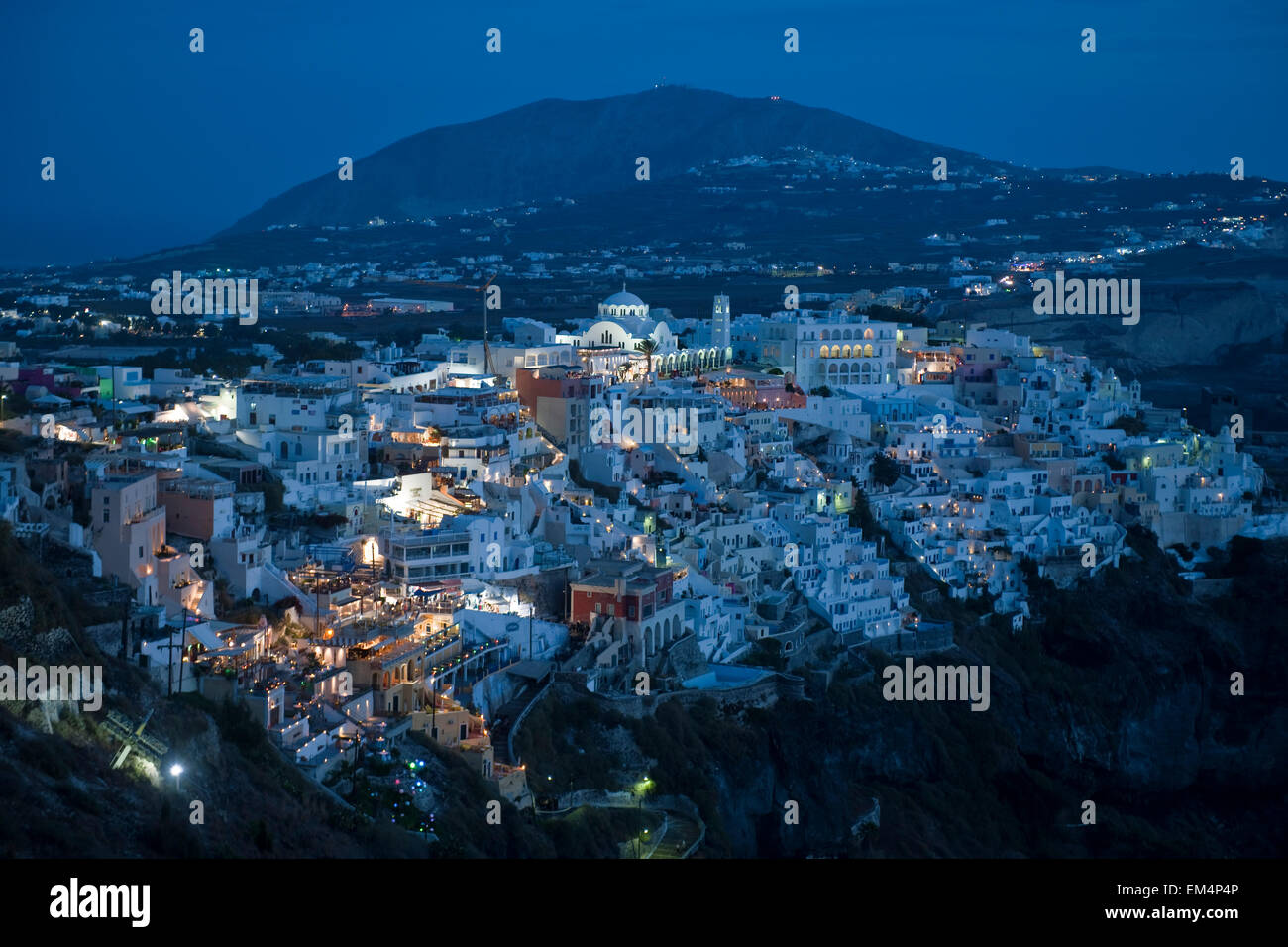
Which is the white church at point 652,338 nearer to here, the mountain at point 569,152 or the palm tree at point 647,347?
the palm tree at point 647,347

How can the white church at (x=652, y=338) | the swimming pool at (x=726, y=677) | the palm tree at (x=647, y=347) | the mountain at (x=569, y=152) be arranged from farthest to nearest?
the mountain at (x=569, y=152) < the white church at (x=652, y=338) < the palm tree at (x=647, y=347) < the swimming pool at (x=726, y=677)

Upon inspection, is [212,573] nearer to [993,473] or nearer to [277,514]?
[277,514]

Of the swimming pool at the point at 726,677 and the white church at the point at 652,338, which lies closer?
the swimming pool at the point at 726,677

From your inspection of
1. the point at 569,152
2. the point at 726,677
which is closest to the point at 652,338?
the point at 726,677

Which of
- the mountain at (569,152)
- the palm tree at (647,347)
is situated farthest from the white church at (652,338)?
the mountain at (569,152)

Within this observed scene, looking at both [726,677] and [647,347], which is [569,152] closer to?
[647,347]

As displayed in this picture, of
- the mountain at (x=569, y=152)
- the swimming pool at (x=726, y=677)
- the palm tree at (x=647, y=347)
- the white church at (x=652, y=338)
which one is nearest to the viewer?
the swimming pool at (x=726, y=677)

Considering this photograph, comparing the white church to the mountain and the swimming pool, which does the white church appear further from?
the mountain

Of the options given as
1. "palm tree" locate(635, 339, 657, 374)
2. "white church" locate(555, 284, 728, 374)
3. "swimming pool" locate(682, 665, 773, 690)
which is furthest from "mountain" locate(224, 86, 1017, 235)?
"swimming pool" locate(682, 665, 773, 690)

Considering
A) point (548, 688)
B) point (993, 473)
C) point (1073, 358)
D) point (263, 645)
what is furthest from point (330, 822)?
point (1073, 358)

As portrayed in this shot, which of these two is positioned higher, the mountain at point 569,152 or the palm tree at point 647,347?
the mountain at point 569,152
